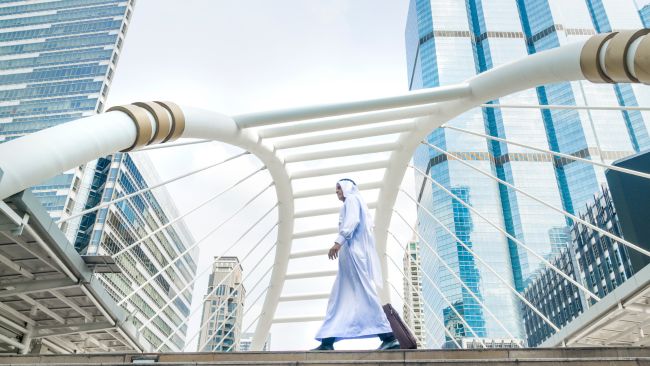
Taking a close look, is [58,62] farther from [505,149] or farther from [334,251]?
[334,251]

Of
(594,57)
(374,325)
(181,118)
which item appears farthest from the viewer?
(181,118)

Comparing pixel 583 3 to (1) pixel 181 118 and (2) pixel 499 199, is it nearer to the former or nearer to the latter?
(2) pixel 499 199

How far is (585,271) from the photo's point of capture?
194ft

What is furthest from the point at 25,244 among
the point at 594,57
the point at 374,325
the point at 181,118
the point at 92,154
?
the point at 594,57

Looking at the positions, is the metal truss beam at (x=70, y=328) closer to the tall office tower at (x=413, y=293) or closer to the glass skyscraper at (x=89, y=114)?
the tall office tower at (x=413, y=293)

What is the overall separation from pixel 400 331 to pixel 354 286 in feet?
2.57

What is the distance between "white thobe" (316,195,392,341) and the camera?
5.72 meters

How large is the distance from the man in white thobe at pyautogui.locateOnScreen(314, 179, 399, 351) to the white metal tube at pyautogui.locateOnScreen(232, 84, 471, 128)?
2.61 metres

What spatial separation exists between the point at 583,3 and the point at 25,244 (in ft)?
400

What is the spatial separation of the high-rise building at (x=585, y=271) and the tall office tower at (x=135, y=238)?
41.2 m

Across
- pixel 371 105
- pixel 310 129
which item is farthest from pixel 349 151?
pixel 371 105

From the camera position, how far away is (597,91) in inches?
3772

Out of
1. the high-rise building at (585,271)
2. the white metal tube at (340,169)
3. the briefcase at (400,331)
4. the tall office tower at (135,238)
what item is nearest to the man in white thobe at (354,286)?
the briefcase at (400,331)

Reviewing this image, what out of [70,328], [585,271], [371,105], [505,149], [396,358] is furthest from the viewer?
[505,149]
